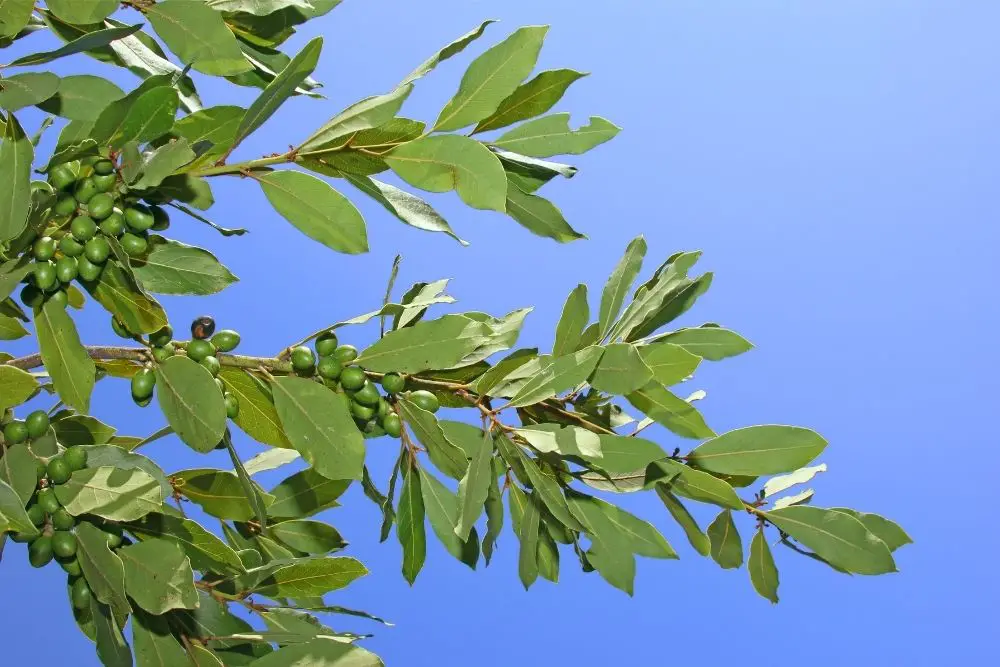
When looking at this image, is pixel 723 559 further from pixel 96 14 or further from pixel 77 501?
pixel 96 14

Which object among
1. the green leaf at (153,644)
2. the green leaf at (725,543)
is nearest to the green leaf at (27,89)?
the green leaf at (153,644)

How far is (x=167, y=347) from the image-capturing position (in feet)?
3.63

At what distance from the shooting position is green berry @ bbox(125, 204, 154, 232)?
106 centimetres

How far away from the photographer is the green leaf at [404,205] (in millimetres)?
1113

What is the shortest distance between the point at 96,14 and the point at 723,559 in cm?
98

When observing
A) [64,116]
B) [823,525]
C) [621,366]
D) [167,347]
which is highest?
[64,116]

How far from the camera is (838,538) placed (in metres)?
1.18

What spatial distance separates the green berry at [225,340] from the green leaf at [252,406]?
0.10ft

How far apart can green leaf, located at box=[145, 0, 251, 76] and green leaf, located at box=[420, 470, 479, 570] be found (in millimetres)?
568

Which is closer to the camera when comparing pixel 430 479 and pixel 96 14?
pixel 96 14

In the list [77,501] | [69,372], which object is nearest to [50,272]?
[69,372]

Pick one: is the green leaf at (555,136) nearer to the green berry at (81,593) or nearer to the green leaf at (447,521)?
the green leaf at (447,521)

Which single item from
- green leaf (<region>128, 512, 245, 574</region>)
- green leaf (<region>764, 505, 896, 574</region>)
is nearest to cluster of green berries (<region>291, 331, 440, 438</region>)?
green leaf (<region>128, 512, 245, 574</region>)

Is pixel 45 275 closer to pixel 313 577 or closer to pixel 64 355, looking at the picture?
pixel 64 355
